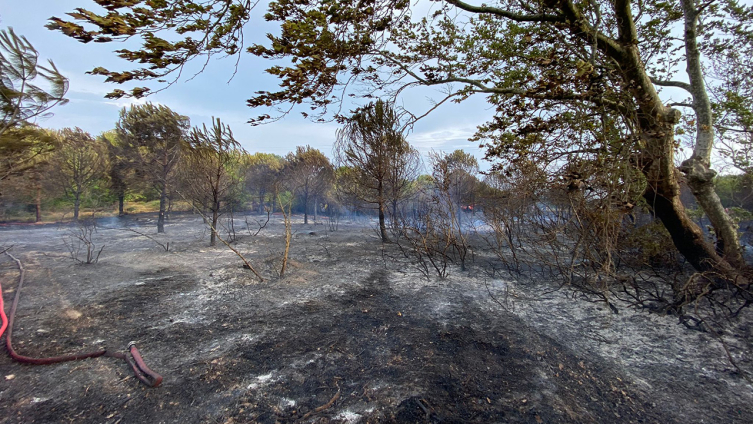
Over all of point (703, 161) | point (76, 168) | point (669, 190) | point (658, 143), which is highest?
point (76, 168)

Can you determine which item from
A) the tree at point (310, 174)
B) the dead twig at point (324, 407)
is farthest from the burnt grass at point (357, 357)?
the tree at point (310, 174)

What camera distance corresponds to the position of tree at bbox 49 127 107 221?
1664cm

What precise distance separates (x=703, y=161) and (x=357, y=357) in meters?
7.14

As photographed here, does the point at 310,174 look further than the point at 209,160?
Yes

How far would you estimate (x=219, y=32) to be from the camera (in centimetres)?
283

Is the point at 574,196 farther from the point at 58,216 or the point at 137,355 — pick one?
the point at 58,216

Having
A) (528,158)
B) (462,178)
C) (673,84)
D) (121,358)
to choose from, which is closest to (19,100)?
(121,358)

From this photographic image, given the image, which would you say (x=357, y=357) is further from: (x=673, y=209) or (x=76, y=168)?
(x=76, y=168)

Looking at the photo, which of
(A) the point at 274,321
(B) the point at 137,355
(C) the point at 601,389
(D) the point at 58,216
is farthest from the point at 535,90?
(D) the point at 58,216

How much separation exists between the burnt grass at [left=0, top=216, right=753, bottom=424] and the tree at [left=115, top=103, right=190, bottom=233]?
33.8 ft

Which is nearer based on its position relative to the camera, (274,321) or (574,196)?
(574,196)

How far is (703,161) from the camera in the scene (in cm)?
536

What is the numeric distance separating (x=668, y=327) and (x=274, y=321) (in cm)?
594

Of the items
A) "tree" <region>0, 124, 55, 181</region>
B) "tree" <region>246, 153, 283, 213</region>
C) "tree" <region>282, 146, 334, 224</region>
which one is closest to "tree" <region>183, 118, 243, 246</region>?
"tree" <region>0, 124, 55, 181</region>
